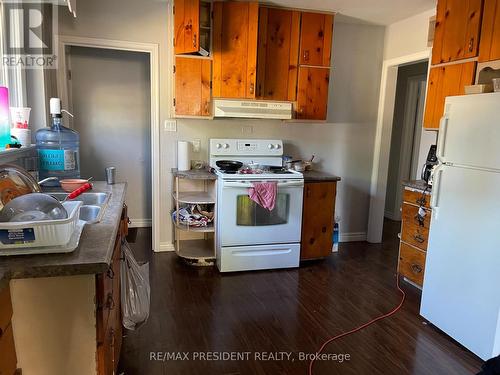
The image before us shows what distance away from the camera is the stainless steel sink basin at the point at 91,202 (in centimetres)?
166

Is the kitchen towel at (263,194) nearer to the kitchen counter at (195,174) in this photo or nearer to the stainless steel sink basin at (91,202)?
the kitchen counter at (195,174)

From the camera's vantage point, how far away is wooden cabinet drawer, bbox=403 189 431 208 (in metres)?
2.77

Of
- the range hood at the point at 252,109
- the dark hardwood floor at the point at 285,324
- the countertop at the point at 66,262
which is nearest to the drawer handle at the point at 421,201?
the dark hardwood floor at the point at 285,324

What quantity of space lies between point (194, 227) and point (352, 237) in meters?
2.03

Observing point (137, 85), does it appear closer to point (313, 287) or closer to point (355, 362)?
point (313, 287)

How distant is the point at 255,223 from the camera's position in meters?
3.15

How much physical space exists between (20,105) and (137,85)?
82.8 inches

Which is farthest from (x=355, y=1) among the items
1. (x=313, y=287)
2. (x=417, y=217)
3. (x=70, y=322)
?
(x=70, y=322)

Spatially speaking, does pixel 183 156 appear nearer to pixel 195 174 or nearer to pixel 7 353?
pixel 195 174

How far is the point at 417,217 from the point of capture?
9.43 feet

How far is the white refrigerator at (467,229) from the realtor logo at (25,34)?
112 inches

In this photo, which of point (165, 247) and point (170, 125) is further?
point (165, 247)

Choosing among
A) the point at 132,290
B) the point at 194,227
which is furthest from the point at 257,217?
the point at 132,290

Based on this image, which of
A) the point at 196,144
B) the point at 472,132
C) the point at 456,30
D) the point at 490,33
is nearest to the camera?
the point at 472,132
